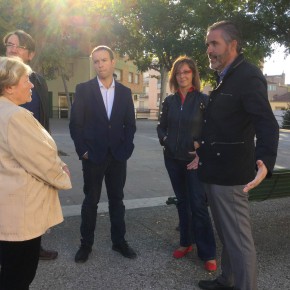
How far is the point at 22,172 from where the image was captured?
213 centimetres

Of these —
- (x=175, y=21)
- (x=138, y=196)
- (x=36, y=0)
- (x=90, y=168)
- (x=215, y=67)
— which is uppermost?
(x=175, y=21)

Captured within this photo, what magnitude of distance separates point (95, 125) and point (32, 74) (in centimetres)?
75

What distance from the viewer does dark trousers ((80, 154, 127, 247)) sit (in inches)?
143

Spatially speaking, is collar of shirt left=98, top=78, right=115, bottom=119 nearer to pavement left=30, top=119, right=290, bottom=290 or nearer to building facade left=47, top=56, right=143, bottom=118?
pavement left=30, top=119, right=290, bottom=290

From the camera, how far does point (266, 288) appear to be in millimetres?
3162

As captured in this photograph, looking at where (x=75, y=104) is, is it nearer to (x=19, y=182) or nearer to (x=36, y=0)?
(x=19, y=182)

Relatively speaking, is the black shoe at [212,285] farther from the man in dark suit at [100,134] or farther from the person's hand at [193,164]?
the person's hand at [193,164]

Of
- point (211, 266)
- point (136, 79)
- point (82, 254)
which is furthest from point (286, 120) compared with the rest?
point (136, 79)

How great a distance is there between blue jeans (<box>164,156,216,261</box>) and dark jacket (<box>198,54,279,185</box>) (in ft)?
2.53

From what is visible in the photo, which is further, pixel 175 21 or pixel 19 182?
pixel 175 21

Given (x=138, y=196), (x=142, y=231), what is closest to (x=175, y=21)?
(x=138, y=196)

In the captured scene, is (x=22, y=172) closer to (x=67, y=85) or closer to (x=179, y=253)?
(x=179, y=253)

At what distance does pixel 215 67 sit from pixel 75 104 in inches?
60.7

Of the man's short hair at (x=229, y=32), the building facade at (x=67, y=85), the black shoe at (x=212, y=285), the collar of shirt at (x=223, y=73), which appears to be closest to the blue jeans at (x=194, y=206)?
the black shoe at (x=212, y=285)
